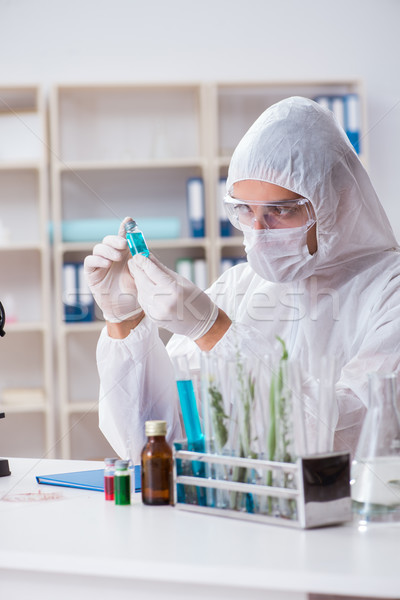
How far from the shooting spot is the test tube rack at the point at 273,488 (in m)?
0.73

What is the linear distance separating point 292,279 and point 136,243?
1.41ft

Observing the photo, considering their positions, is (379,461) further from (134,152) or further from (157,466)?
(134,152)

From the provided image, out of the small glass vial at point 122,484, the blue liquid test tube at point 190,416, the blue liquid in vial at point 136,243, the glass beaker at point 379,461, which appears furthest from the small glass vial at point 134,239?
the glass beaker at point 379,461

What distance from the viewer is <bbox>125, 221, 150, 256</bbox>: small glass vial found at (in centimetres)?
105

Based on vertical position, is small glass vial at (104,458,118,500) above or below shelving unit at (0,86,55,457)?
below

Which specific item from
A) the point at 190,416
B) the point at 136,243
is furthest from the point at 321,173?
the point at 190,416

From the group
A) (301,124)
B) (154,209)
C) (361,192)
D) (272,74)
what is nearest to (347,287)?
(361,192)

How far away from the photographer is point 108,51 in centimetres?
313

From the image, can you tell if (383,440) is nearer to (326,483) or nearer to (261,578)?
(326,483)

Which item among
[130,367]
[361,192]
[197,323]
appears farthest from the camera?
[361,192]

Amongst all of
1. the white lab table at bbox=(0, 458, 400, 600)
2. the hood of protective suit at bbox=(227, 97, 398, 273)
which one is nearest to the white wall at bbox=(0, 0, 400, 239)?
the hood of protective suit at bbox=(227, 97, 398, 273)

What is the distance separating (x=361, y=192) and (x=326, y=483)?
0.76 m

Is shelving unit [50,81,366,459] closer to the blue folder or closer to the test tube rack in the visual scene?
the blue folder

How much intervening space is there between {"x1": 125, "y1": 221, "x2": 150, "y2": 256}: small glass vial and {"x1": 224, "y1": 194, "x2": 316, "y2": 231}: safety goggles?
280 millimetres
